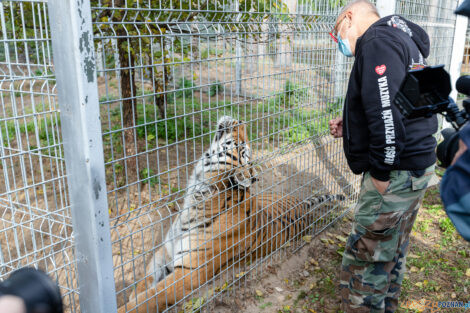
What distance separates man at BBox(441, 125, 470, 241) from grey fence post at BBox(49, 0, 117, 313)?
146 cm

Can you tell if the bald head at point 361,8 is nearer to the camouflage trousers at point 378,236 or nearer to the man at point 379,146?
the man at point 379,146

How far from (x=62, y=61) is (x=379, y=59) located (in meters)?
1.68

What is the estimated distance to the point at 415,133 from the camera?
2471 millimetres

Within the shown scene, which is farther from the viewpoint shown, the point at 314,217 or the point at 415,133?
the point at 314,217

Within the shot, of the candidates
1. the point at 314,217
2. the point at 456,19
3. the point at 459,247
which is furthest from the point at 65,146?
the point at 456,19

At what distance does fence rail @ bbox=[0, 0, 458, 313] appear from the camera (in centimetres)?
189

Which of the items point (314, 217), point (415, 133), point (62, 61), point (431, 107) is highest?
point (62, 61)

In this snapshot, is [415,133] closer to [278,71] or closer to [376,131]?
[376,131]

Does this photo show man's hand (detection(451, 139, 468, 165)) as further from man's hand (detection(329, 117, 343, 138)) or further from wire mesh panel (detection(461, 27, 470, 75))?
wire mesh panel (detection(461, 27, 470, 75))

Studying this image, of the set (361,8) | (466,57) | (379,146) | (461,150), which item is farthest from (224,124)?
(466,57)

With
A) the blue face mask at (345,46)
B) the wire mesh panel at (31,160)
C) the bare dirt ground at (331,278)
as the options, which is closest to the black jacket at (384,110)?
the blue face mask at (345,46)

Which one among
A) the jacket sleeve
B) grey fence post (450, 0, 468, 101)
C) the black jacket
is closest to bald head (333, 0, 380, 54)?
the black jacket

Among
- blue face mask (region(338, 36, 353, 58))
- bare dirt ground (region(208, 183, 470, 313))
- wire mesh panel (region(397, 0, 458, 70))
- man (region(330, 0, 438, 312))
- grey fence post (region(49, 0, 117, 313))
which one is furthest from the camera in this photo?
wire mesh panel (region(397, 0, 458, 70))

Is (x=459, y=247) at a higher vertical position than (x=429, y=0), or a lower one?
lower
